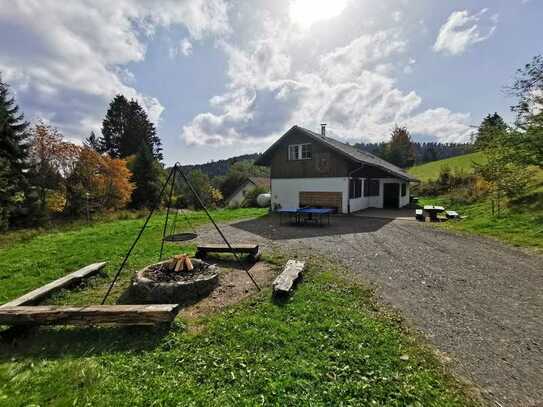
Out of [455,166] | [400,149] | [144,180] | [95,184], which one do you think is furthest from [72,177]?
[400,149]

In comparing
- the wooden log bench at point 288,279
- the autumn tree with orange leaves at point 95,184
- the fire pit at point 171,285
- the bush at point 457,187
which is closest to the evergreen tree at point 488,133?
the bush at point 457,187

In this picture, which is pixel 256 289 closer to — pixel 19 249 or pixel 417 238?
pixel 417 238

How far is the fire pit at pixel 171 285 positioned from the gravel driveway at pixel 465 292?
3407mm

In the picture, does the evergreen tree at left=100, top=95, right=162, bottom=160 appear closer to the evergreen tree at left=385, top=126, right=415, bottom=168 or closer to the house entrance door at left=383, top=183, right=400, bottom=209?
the house entrance door at left=383, top=183, right=400, bottom=209

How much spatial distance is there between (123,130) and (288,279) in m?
42.1

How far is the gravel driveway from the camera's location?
279 cm

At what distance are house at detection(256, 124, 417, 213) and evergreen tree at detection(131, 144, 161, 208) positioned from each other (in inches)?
674

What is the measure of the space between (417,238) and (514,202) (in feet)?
29.1

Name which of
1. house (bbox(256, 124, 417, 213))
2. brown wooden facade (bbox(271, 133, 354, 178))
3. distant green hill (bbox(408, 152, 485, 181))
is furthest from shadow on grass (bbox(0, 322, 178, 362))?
distant green hill (bbox(408, 152, 485, 181))

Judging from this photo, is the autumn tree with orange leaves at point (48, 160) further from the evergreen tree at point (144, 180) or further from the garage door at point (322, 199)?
the garage door at point (322, 199)

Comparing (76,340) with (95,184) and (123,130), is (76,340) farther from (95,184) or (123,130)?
(123,130)

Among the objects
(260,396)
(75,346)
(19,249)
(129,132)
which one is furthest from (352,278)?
(129,132)

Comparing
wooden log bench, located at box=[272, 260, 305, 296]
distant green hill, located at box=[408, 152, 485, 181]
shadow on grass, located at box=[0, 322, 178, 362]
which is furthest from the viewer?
distant green hill, located at box=[408, 152, 485, 181]

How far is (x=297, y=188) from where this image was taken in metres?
17.4
